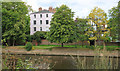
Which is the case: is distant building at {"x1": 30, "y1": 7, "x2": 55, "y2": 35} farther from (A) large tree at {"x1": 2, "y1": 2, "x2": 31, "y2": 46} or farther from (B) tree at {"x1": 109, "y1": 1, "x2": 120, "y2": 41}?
(B) tree at {"x1": 109, "y1": 1, "x2": 120, "y2": 41}

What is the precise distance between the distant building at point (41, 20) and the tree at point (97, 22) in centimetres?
2218

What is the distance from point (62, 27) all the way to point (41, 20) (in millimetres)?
23853

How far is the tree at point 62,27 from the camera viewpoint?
2958cm

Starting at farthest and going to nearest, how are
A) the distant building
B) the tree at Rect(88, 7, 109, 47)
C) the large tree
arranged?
the distant building, the large tree, the tree at Rect(88, 7, 109, 47)

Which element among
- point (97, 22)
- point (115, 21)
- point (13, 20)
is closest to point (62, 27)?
point (97, 22)

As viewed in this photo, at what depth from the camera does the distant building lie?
51375 millimetres

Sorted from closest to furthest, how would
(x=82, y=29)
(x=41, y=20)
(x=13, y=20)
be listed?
(x=82, y=29) → (x=13, y=20) → (x=41, y=20)

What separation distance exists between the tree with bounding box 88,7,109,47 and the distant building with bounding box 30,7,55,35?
22.2 meters

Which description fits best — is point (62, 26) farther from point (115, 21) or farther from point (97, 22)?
point (115, 21)

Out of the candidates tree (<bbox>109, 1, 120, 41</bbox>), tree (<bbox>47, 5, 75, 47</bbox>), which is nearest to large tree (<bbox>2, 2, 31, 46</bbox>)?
tree (<bbox>47, 5, 75, 47</bbox>)

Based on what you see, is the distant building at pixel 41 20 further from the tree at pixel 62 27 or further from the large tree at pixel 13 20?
the tree at pixel 62 27

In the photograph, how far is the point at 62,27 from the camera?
2978cm

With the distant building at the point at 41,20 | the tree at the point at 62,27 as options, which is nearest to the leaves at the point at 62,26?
the tree at the point at 62,27

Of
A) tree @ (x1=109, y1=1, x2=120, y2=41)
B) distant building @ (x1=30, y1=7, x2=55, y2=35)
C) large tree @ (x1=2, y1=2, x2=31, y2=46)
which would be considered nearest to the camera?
tree @ (x1=109, y1=1, x2=120, y2=41)
